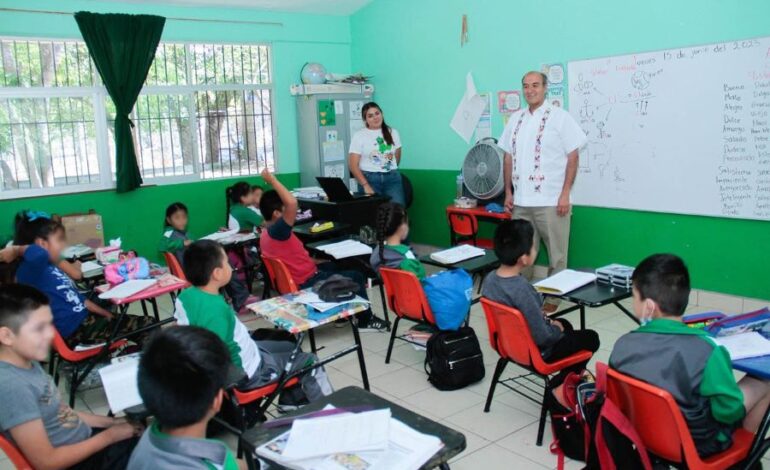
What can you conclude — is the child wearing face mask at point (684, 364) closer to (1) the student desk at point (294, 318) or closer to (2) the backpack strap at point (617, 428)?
(2) the backpack strap at point (617, 428)

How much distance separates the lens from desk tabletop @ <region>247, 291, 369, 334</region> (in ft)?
8.96

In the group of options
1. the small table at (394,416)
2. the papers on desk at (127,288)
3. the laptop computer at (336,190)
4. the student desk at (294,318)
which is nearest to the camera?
the small table at (394,416)

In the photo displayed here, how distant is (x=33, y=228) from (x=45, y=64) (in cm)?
327

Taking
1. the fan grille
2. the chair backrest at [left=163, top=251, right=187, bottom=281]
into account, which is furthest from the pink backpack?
the fan grille

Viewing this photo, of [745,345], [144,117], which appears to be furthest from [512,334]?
[144,117]

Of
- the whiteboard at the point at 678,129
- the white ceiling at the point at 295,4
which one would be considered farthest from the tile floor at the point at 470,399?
the white ceiling at the point at 295,4

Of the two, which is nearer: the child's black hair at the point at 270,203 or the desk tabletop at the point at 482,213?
the child's black hair at the point at 270,203

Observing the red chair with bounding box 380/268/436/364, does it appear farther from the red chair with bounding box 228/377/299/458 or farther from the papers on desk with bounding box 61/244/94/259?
the papers on desk with bounding box 61/244/94/259

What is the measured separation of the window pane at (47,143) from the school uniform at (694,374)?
18.4 ft

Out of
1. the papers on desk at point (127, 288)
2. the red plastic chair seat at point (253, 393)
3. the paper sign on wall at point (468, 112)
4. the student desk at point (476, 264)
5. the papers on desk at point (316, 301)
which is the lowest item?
the red plastic chair seat at point (253, 393)

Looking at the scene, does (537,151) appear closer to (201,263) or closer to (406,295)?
(406,295)

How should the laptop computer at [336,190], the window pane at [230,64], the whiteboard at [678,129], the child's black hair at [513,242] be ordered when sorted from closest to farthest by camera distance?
the child's black hair at [513,242] < the whiteboard at [678,129] < the laptop computer at [336,190] < the window pane at [230,64]

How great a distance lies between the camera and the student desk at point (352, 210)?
5469mm

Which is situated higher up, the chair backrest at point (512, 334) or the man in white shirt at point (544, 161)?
the man in white shirt at point (544, 161)
